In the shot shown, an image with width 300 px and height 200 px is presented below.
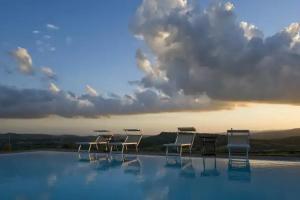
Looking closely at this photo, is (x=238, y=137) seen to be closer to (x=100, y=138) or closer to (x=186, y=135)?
(x=186, y=135)

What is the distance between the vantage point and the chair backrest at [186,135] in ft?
40.8

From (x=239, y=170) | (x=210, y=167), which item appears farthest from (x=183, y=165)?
(x=239, y=170)

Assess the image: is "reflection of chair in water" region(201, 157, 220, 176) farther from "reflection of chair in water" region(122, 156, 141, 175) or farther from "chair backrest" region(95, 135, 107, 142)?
"chair backrest" region(95, 135, 107, 142)

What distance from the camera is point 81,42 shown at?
16406 millimetres

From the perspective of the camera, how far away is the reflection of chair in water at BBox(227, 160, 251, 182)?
8.08 meters

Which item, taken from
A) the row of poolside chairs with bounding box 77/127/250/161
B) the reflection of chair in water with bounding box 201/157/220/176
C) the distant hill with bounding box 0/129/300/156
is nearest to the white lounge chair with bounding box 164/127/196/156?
the row of poolside chairs with bounding box 77/127/250/161

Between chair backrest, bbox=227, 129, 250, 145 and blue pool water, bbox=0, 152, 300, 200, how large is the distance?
23.6 inches

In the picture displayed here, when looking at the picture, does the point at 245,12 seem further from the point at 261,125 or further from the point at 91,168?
the point at 261,125

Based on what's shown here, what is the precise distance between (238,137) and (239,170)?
2.39m

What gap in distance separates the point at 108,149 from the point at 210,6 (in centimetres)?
625

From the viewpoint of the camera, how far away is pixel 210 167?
9.95 metres

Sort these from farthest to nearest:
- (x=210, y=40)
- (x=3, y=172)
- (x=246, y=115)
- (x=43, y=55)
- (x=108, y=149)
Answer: (x=246, y=115) → (x=43, y=55) → (x=108, y=149) → (x=210, y=40) → (x=3, y=172)

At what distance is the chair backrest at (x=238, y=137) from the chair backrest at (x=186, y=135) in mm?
1215

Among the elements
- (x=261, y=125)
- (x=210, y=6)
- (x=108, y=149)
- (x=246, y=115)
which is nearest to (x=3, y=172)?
(x=108, y=149)
